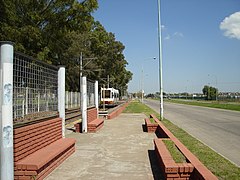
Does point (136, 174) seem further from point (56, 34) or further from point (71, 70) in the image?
point (71, 70)

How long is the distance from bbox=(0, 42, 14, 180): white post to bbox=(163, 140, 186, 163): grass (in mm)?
3224

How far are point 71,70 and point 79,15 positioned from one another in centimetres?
2514

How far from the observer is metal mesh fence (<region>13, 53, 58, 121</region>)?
6.20m

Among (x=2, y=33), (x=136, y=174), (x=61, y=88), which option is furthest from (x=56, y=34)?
(x=136, y=174)

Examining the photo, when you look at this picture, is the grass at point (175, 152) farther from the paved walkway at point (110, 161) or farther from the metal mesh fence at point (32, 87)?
the metal mesh fence at point (32, 87)

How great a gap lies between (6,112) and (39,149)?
7.66ft

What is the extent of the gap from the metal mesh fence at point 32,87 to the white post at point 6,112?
3.64 feet

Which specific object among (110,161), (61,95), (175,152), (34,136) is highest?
(61,95)

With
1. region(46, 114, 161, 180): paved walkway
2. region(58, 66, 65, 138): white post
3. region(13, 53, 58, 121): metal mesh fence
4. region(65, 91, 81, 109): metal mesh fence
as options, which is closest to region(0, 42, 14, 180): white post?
region(13, 53, 58, 121): metal mesh fence

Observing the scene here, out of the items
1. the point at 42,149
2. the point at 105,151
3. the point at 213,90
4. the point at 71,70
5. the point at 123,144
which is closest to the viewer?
the point at 42,149

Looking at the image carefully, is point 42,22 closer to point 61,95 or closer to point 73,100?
point 61,95

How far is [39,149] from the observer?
6988mm

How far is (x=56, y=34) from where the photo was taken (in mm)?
22953

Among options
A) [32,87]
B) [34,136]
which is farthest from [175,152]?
[32,87]
